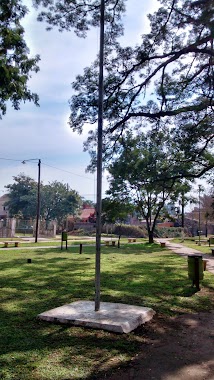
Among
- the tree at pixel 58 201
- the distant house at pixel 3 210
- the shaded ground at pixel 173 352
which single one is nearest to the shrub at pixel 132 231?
the tree at pixel 58 201

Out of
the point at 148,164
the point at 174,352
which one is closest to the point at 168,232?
the point at 148,164

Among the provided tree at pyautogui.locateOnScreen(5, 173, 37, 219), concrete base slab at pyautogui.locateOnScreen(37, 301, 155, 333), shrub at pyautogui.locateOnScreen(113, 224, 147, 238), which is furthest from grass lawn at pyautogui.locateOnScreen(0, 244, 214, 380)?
tree at pyautogui.locateOnScreen(5, 173, 37, 219)

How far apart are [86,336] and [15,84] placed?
25.0ft

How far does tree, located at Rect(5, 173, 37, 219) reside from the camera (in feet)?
204

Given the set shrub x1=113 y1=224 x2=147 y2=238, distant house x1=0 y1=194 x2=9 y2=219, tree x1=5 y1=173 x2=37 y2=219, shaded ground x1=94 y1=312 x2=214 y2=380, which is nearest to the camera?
shaded ground x1=94 y1=312 x2=214 y2=380

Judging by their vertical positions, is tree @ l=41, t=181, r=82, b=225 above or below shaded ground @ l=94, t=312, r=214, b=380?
above

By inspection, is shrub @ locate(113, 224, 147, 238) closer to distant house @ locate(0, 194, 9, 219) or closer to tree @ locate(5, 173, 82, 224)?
tree @ locate(5, 173, 82, 224)

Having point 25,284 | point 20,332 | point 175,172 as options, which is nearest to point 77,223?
point 175,172

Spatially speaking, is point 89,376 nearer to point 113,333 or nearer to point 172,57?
point 113,333

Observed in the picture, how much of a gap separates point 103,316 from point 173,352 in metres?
1.44

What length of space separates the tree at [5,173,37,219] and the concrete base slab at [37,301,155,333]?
56586 mm

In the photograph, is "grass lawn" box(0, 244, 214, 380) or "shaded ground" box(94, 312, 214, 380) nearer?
"shaded ground" box(94, 312, 214, 380)

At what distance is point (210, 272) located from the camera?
514 inches

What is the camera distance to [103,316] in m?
5.59
